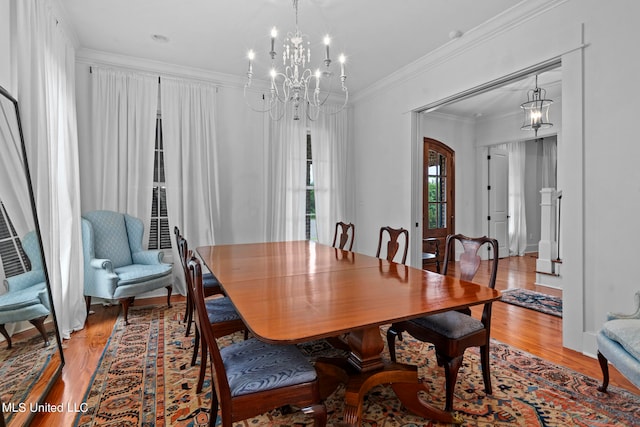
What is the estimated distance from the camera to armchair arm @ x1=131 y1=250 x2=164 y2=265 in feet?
12.0

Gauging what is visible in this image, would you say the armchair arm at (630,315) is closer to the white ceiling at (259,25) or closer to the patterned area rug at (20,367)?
the white ceiling at (259,25)

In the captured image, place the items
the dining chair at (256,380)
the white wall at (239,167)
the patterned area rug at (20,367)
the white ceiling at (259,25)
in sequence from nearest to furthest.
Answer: the dining chair at (256,380) < the patterned area rug at (20,367) < the white ceiling at (259,25) < the white wall at (239,167)

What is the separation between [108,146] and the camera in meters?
3.80

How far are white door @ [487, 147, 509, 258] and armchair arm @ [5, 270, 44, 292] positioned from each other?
701 centimetres

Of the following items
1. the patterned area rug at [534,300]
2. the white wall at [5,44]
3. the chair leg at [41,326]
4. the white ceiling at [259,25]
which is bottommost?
the patterned area rug at [534,300]

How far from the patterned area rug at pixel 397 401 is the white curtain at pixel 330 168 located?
8.95ft

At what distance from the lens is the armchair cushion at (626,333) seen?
1.68 metres

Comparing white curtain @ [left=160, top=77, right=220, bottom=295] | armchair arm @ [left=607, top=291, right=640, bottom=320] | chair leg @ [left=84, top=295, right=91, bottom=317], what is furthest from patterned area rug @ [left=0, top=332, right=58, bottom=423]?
armchair arm @ [left=607, top=291, right=640, bottom=320]

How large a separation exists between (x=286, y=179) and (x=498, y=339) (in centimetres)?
327

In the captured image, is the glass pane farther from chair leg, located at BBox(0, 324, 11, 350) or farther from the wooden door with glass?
chair leg, located at BBox(0, 324, 11, 350)

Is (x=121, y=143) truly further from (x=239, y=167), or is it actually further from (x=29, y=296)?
(x=29, y=296)

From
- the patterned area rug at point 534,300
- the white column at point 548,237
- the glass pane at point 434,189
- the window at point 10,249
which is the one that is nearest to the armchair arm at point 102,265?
the window at point 10,249

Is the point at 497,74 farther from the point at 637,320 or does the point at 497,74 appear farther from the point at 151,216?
the point at 151,216

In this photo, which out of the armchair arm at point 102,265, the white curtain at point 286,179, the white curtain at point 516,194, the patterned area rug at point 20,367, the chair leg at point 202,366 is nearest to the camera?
the patterned area rug at point 20,367
